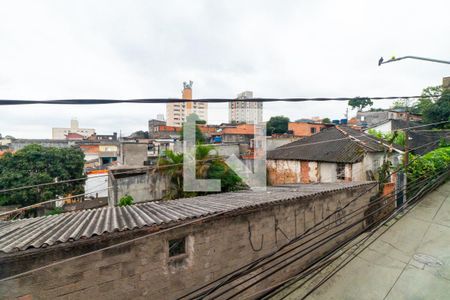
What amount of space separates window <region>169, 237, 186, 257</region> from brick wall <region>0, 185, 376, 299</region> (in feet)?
0.36

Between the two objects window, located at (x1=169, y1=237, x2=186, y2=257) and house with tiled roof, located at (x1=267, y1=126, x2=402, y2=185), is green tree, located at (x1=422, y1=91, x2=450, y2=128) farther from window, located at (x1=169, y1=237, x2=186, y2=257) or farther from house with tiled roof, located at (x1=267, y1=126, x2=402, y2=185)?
window, located at (x1=169, y1=237, x2=186, y2=257)

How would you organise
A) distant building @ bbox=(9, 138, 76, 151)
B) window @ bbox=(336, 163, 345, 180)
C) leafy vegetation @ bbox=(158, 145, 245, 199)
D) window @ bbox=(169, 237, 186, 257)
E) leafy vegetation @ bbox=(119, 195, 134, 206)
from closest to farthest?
1. window @ bbox=(169, 237, 186, 257)
2. leafy vegetation @ bbox=(119, 195, 134, 206)
3. leafy vegetation @ bbox=(158, 145, 245, 199)
4. window @ bbox=(336, 163, 345, 180)
5. distant building @ bbox=(9, 138, 76, 151)

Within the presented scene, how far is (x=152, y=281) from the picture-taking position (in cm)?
408

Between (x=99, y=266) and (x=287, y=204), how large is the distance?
4317 mm

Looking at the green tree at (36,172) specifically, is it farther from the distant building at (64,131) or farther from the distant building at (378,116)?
the distant building at (64,131)

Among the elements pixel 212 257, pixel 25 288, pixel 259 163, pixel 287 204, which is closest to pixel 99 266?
pixel 25 288

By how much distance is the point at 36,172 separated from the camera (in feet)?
59.3

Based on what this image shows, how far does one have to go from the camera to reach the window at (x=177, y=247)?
4.39m

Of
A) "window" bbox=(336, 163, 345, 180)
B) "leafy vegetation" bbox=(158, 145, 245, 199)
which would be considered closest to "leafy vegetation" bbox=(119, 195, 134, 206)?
"leafy vegetation" bbox=(158, 145, 245, 199)

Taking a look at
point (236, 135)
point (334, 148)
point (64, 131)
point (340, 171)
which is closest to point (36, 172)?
point (236, 135)

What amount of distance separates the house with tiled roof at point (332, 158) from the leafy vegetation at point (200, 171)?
4.91 metres

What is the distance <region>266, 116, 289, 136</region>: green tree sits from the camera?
35.0m

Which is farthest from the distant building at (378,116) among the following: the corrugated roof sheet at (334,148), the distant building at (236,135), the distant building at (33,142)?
the distant building at (33,142)

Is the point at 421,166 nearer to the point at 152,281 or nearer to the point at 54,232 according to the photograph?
the point at 152,281
